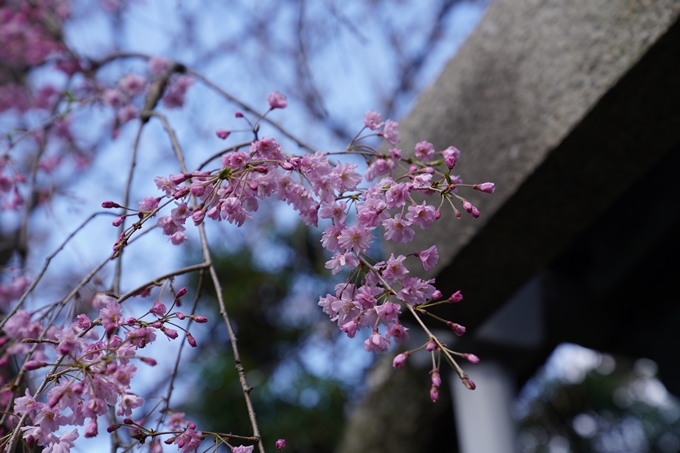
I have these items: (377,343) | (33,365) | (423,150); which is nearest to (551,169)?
(423,150)

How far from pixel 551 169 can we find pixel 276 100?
1.88ft

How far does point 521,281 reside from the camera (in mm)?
1382

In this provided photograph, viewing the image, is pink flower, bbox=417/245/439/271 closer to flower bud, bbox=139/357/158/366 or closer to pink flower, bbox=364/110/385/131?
pink flower, bbox=364/110/385/131

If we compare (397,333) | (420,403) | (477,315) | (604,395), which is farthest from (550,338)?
(604,395)

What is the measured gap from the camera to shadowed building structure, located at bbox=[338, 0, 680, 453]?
102 cm

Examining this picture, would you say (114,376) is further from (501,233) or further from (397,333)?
(501,233)

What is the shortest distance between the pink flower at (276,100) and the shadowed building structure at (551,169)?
51 cm

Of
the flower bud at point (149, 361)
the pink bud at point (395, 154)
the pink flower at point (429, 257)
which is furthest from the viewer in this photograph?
the pink bud at point (395, 154)

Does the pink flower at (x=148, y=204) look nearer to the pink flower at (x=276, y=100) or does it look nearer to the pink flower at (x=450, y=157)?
the pink flower at (x=276, y=100)

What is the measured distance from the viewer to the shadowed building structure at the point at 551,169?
1017mm

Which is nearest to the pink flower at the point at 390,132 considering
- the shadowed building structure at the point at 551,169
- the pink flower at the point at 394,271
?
the pink flower at the point at 394,271

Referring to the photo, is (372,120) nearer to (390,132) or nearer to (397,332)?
(390,132)

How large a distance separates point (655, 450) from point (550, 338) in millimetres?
2672

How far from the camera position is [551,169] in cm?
113
